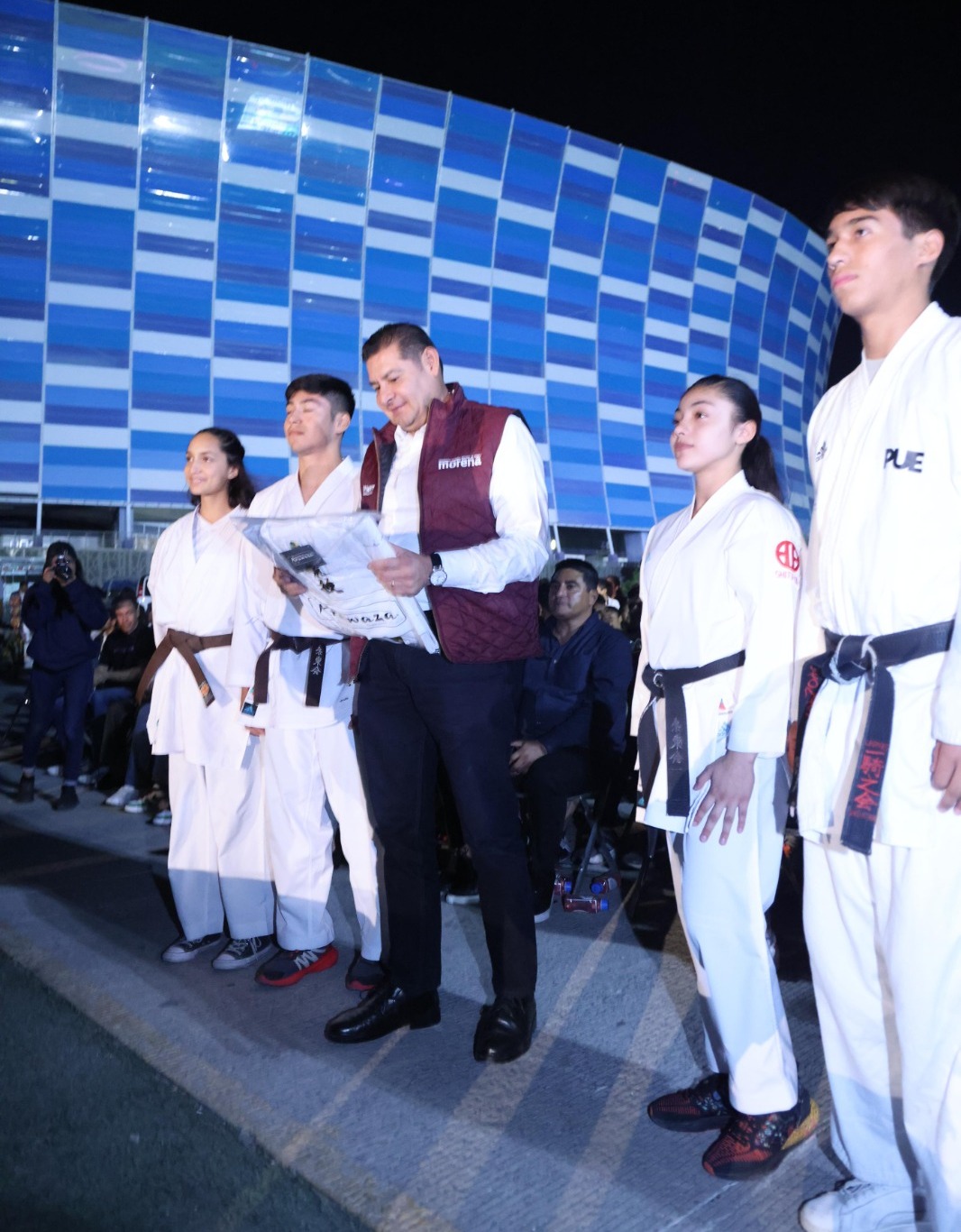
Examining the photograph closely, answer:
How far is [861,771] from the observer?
5.57 feet

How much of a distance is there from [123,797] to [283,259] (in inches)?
569

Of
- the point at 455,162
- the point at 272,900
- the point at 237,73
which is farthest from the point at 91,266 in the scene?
the point at 272,900

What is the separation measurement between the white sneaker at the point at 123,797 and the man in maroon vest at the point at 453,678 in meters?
4.12

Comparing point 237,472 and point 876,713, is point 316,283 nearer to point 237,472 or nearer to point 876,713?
point 237,472

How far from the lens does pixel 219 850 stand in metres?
3.55

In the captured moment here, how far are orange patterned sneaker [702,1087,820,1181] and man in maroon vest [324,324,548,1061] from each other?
0.70 metres

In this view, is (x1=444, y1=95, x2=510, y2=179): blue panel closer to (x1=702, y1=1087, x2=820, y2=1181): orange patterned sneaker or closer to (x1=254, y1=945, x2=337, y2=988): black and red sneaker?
(x1=254, y1=945, x2=337, y2=988): black and red sneaker

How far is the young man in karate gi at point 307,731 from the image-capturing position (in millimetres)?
3248

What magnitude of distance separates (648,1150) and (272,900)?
1.92 metres

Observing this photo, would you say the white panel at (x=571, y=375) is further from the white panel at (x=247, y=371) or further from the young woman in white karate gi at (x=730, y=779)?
the young woman in white karate gi at (x=730, y=779)

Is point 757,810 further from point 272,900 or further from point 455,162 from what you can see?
point 455,162

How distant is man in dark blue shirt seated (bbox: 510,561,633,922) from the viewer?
4070 millimetres

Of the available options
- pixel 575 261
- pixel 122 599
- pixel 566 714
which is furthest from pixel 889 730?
pixel 575 261

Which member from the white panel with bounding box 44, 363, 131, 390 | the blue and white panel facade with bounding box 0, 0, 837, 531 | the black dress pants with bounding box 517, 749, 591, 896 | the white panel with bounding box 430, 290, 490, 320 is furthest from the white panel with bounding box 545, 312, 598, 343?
the black dress pants with bounding box 517, 749, 591, 896
